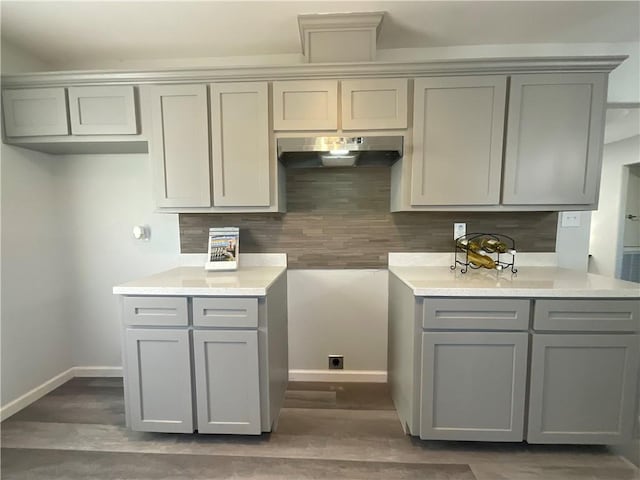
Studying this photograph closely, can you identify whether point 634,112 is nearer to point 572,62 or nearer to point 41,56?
point 572,62

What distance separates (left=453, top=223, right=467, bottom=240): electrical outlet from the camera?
82.2 inches

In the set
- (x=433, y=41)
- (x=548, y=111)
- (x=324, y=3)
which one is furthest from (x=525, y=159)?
(x=324, y=3)

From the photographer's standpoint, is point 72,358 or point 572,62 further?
point 72,358

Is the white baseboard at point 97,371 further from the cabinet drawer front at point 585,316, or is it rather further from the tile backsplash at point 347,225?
the cabinet drawer front at point 585,316

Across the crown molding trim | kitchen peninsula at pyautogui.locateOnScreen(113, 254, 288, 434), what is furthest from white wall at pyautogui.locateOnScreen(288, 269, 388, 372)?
the crown molding trim

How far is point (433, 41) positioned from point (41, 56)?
2.91 meters

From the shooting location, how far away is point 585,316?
145 centimetres

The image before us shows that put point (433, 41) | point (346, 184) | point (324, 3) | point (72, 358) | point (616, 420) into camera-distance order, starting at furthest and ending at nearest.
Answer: point (72, 358) → point (346, 184) → point (433, 41) → point (324, 3) → point (616, 420)

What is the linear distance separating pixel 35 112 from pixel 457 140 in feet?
8.90

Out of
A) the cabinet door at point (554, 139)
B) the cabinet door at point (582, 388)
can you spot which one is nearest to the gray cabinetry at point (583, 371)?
the cabinet door at point (582, 388)

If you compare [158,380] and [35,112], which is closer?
[158,380]

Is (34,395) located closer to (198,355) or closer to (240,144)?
(198,355)

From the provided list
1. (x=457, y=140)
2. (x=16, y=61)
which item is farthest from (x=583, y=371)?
(x=16, y=61)

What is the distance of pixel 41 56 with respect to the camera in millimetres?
2072
